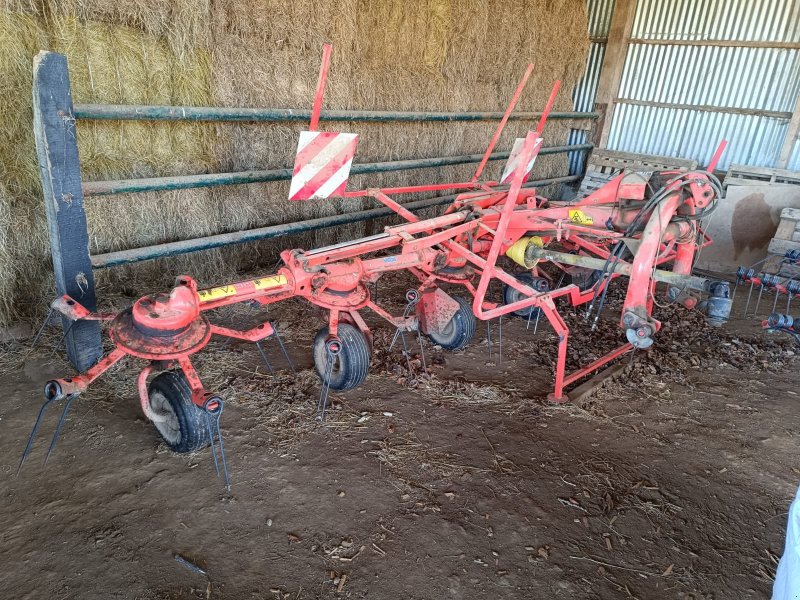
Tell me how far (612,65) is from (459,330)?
724 cm

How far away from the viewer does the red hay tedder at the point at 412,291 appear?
9.07ft

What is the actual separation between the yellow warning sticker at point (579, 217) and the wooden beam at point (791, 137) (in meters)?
5.73

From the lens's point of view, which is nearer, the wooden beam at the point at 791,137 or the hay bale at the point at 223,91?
the hay bale at the point at 223,91

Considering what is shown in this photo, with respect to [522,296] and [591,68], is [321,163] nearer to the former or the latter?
[522,296]

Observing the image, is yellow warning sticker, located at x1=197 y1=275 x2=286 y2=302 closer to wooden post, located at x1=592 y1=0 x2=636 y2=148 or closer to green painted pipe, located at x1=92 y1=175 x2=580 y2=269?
green painted pipe, located at x1=92 y1=175 x2=580 y2=269

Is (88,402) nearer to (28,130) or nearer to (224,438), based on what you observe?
(224,438)

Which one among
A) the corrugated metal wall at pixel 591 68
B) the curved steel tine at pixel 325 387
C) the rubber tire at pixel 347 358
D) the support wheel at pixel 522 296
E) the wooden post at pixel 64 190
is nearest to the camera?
the wooden post at pixel 64 190

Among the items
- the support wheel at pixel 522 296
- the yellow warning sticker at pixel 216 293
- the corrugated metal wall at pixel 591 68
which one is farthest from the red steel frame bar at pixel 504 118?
the corrugated metal wall at pixel 591 68

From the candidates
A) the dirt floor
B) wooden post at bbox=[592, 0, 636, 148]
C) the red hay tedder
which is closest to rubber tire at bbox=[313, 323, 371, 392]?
the red hay tedder

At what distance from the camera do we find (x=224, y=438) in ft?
10.7

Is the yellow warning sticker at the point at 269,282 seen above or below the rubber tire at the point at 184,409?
above

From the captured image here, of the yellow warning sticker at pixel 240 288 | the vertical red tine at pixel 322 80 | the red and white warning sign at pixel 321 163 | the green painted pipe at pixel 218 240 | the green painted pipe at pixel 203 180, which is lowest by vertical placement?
the green painted pipe at pixel 218 240

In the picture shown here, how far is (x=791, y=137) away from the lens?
7.86 meters

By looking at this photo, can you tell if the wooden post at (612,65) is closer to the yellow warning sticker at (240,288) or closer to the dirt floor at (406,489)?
the dirt floor at (406,489)
